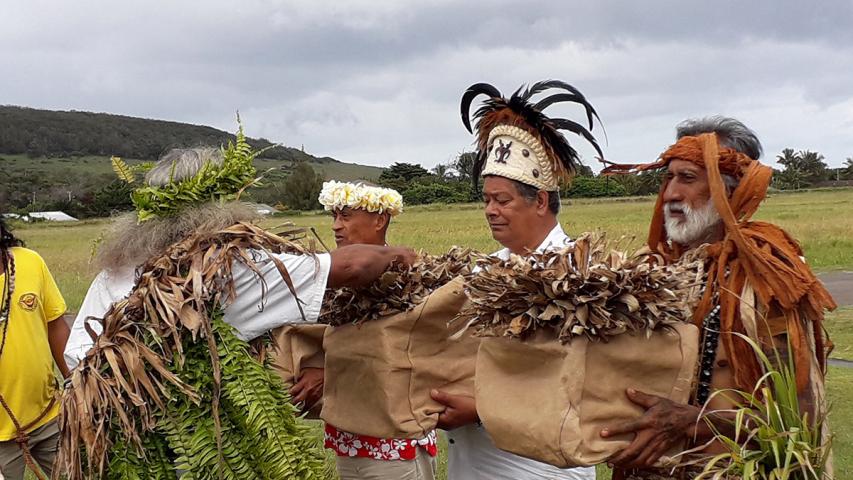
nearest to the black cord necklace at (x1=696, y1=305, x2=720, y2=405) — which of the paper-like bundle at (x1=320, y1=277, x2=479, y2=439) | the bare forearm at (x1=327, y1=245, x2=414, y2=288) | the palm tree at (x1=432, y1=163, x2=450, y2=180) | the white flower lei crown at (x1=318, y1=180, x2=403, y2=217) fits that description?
the paper-like bundle at (x1=320, y1=277, x2=479, y2=439)

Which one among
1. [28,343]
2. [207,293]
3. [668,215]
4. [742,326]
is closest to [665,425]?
[742,326]

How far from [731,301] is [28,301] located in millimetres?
3661

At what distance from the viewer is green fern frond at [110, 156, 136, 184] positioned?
3318 mm

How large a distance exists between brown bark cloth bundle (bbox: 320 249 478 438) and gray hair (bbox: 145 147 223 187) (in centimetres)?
84

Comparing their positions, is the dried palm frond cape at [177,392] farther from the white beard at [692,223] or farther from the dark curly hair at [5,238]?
the dark curly hair at [5,238]

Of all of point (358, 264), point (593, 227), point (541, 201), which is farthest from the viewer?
point (593, 227)

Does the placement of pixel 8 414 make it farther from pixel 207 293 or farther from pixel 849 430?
pixel 849 430

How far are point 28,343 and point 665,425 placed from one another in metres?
3.45

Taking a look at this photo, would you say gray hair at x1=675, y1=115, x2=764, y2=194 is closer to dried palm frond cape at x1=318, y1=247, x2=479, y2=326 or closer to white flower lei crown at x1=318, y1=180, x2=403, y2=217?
dried palm frond cape at x1=318, y1=247, x2=479, y2=326

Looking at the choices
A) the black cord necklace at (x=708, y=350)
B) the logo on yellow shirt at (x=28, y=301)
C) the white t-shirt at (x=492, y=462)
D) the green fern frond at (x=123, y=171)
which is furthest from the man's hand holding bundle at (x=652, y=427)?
the logo on yellow shirt at (x=28, y=301)

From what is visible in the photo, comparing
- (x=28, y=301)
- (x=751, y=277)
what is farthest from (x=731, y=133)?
(x=28, y=301)

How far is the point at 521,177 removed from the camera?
3871 millimetres

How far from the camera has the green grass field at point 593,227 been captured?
26.5 ft

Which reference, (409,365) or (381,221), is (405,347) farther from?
(381,221)
